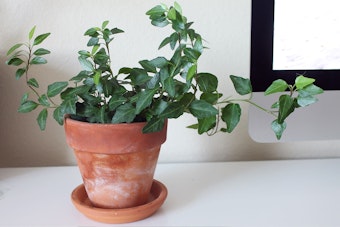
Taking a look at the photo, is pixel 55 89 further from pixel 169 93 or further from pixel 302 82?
pixel 302 82

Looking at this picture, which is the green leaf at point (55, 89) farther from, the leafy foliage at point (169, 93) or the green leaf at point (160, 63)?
the green leaf at point (160, 63)

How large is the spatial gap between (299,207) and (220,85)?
0.99 feet

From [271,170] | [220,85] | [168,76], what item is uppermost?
[168,76]

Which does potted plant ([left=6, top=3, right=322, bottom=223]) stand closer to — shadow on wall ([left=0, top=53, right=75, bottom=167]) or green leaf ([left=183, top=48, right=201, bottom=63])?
green leaf ([left=183, top=48, right=201, bottom=63])

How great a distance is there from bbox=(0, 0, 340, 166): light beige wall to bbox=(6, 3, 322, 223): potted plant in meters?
0.22

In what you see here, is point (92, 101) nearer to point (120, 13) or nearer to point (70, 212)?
point (70, 212)

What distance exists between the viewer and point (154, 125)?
50cm

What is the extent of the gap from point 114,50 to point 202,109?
0.34 metres

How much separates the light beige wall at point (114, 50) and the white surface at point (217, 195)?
47mm

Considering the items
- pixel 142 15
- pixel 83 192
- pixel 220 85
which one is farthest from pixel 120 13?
pixel 83 192

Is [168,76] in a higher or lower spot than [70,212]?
higher

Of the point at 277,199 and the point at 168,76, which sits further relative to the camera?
the point at 277,199

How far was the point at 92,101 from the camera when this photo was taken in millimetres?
534

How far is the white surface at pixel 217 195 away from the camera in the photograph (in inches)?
21.2
